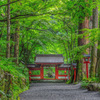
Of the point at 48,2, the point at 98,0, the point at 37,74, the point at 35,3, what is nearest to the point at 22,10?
the point at 35,3

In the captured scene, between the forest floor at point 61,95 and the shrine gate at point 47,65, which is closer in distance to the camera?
the forest floor at point 61,95

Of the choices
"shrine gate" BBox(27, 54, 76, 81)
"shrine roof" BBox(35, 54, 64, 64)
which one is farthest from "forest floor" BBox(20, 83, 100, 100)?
"shrine roof" BBox(35, 54, 64, 64)

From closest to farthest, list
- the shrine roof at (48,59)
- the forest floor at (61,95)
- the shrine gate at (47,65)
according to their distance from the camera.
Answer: the forest floor at (61,95) < the shrine gate at (47,65) < the shrine roof at (48,59)

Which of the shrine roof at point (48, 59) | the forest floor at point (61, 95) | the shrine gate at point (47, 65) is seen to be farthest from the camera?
the shrine roof at point (48, 59)

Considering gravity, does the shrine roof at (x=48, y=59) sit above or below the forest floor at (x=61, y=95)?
above

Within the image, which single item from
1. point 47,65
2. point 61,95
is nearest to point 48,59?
point 47,65

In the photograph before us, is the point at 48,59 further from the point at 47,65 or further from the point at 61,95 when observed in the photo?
the point at 61,95

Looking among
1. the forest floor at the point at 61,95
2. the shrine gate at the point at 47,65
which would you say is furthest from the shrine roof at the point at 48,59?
the forest floor at the point at 61,95

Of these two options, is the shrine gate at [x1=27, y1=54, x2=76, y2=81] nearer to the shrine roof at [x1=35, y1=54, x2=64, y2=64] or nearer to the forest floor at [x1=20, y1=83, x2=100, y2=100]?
the shrine roof at [x1=35, y1=54, x2=64, y2=64]

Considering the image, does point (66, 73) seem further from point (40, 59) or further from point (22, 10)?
point (22, 10)

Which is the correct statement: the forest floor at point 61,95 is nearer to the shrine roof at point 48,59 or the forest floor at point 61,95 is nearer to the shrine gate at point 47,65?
the shrine gate at point 47,65

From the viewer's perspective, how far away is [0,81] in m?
5.43

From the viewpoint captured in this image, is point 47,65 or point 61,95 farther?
point 47,65

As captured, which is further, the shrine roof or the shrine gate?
the shrine roof
